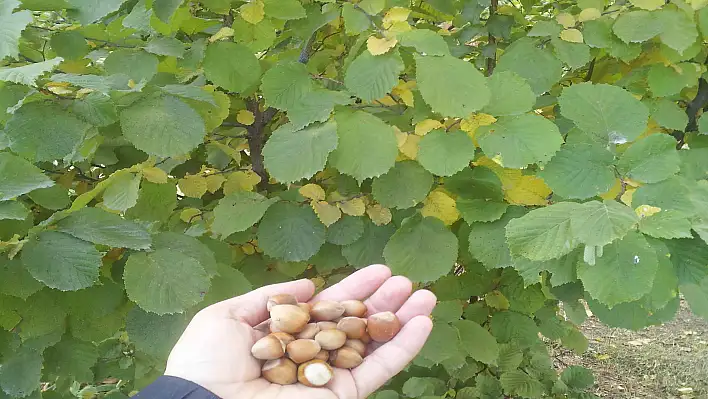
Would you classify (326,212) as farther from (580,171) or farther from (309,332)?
(580,171)

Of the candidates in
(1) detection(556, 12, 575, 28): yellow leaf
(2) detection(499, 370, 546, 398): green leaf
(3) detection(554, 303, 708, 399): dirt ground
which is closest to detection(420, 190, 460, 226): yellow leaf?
(1) detection(556, 12, 575, 28): yellow leaf

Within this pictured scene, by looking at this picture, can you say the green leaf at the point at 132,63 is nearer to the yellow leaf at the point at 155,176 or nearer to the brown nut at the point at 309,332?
the yellow leaf at the point at 155,176

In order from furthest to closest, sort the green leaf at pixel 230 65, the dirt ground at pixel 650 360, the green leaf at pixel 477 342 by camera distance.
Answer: the dirt ground at pixel 650 360
the green leaf at pixel 477 342
the green leaf at pixel 230 65

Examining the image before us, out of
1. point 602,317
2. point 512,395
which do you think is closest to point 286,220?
point 602,317

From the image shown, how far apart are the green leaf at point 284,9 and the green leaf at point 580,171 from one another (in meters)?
0.67

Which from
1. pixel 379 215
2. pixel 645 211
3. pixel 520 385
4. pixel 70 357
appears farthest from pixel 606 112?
pixel 520 385

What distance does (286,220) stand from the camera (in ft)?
4.31

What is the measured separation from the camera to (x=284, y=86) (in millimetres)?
1225

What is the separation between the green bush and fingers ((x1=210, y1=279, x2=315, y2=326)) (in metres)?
0.04

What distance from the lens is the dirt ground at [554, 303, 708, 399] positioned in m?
3.16

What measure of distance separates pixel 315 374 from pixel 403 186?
0.44m

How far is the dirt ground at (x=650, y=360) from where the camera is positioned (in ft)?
10.4

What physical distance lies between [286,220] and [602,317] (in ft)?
2.38

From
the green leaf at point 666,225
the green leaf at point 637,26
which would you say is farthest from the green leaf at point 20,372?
the green leaf at point 637,26
